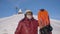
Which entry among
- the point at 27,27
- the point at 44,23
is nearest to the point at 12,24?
the point at 27,27

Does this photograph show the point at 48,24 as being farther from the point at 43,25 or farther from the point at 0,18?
the point at 0,18

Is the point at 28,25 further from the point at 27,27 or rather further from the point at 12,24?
the point at 12,24

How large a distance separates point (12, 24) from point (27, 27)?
208 mm

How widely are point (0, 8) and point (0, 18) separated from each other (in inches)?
4.4

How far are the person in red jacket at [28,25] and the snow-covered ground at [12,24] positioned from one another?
0.08 metres

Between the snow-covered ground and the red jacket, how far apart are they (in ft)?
0.30

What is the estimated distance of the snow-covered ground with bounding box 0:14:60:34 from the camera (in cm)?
208

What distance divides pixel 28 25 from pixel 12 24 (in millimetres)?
211

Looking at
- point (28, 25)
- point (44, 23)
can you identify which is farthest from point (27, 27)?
point (44, 23)

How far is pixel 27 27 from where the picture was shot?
1977 millimetres

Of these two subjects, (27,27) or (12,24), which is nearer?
(27,27)

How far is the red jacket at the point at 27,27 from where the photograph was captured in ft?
6.43

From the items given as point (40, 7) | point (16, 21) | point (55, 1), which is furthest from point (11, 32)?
point (55, 1)

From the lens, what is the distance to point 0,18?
2.15 meters
